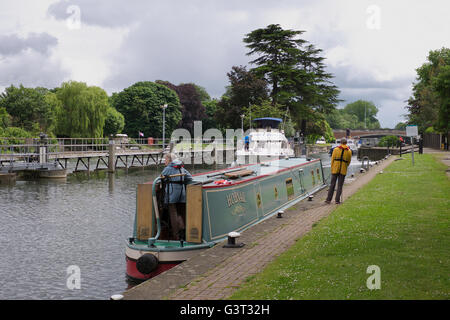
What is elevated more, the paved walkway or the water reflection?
the paved walkway

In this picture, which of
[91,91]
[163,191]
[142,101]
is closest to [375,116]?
[142,101]

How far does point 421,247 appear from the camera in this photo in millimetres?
7770

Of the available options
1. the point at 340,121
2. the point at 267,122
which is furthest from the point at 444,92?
the point at 340,121

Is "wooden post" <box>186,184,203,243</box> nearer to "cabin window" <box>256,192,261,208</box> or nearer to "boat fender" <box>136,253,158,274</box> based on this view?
"boat fender" <box>136,253,158,274</box>

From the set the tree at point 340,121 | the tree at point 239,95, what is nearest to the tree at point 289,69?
the tree at point 239,95

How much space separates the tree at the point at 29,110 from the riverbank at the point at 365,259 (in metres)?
53.5

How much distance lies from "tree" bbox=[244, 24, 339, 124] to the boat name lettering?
52705 mm

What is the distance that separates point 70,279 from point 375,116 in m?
190

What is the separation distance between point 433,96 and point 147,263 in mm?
56580

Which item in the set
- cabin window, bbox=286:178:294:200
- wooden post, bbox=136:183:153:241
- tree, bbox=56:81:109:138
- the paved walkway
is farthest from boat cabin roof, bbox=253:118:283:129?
wooden post, bbox=136:183:153:241

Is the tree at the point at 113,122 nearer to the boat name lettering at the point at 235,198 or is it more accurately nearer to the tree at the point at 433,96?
the tree at the point at 433,96

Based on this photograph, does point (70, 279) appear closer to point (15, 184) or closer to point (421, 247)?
point (421, 247)

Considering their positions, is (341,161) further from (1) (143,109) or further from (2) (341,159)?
(1) (143,109)

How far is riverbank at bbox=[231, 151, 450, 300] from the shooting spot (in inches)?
228
